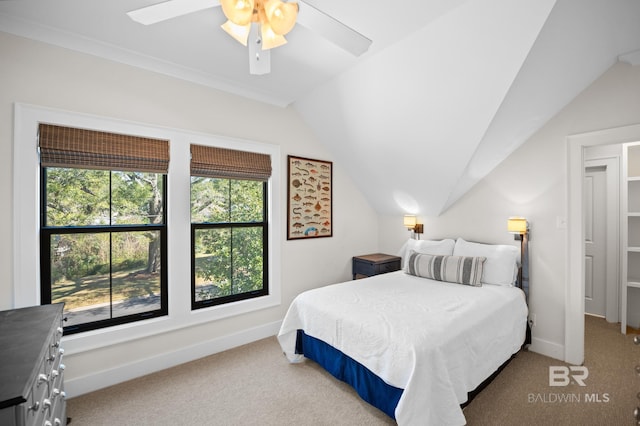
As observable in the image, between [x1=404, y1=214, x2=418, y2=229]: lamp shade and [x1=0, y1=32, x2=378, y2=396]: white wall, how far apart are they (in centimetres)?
91

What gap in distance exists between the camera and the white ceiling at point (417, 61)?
6.09ft

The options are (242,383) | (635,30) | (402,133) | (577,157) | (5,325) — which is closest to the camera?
(5,325)

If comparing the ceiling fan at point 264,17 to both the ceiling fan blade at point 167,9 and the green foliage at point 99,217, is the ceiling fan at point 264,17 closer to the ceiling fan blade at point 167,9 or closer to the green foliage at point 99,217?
the ceiling fan blade at point 167,9

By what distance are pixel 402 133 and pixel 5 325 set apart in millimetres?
3167

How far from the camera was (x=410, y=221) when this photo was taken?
152 inches

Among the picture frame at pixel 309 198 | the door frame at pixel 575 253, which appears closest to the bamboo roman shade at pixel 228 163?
the picture frame at pixel 309 198

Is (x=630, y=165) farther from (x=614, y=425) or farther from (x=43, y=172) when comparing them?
(x=43, y=172)

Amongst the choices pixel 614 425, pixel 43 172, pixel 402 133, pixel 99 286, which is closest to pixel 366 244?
pixel 402 133

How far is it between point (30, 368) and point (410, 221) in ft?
11.9

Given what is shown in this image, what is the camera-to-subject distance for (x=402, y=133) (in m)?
2.96

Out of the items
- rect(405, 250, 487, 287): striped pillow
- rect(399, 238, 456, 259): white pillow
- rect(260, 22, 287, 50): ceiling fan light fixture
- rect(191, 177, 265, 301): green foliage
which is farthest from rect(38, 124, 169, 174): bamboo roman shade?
rect(399, 238, 456, 259): white pillow

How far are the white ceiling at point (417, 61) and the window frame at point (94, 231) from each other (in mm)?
1067

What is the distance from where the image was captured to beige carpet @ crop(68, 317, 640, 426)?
1.95m

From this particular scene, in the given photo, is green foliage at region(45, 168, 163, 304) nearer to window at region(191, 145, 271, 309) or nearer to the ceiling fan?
window at region(191, 145, 271, 309)
